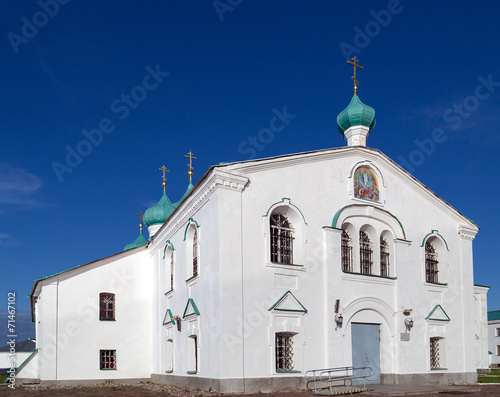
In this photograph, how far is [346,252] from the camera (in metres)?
18.6

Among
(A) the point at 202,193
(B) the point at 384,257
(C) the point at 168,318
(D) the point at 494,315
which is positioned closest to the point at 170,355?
(C) the point at 168,318

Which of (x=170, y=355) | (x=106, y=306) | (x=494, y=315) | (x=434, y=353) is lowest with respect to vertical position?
(x=494, y=315)

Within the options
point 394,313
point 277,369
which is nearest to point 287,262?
point 277,369

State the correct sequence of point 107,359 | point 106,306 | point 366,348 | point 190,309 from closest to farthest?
point 366,348
point 190,309
point 107,359
point 106,306

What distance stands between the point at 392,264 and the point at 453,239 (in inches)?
140

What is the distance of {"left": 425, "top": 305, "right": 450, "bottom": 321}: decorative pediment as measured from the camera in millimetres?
19789

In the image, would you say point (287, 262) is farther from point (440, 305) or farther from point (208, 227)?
point (440, 305)

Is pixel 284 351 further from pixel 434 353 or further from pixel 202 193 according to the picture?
pixel 434 353

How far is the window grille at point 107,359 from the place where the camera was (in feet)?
74.5

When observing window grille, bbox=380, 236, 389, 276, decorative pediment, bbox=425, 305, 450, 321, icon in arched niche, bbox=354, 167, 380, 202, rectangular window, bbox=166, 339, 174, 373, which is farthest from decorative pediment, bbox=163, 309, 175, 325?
decorative pediment, bbox=425, 305, 450, 321

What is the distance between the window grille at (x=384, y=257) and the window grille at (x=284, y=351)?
14.4 feet

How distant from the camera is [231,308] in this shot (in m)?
15.8

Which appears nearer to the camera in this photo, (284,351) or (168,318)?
(284,351)

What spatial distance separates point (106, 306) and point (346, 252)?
10392 millimetres
